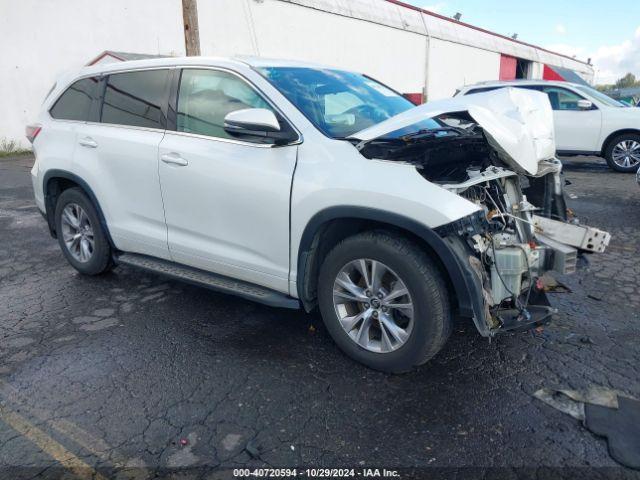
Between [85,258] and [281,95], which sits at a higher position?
[281,95]

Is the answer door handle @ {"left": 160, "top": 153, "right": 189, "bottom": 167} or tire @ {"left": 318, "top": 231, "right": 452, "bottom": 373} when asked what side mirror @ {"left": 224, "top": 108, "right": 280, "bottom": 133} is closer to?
Answer: door handle @ {"left": 160, "top": 153, "right": 189, "bottom": 167}

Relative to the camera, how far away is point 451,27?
28969 millimetres

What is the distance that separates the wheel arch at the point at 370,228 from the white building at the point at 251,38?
9.44 m

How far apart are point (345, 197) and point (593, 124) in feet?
29.6

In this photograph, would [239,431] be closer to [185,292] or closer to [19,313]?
[185,292]

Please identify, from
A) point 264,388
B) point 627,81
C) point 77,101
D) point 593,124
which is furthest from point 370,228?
point 627,81

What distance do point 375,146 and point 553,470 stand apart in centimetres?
192

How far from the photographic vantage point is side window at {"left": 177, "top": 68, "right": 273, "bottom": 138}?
139 inches

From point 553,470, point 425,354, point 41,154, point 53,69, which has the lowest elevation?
point 553,470

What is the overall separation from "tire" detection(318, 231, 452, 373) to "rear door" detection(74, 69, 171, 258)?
1.57 metres

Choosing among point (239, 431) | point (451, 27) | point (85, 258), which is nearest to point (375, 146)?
point (239, 431)

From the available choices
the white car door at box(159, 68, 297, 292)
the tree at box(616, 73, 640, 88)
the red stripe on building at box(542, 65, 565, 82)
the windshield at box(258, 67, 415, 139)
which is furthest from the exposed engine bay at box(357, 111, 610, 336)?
the tree at box(616, 73, 640, 88)

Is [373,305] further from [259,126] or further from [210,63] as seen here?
[210,63]

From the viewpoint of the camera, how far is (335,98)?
3752 millimetres
